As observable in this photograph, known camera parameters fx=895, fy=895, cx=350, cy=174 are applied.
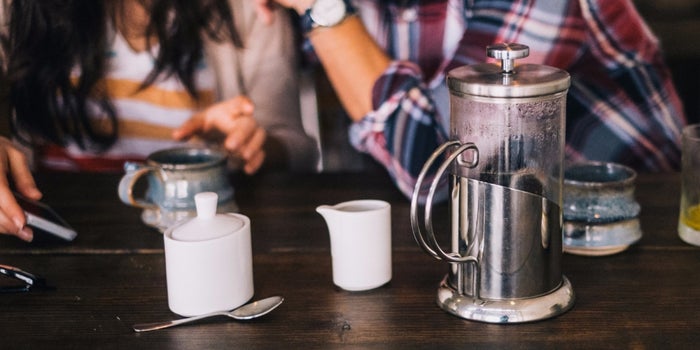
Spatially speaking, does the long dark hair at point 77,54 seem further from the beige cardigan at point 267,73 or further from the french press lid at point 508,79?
the french press lid at point 508,79

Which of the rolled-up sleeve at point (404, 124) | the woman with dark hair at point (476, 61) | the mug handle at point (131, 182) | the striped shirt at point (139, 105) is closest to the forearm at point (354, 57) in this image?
the woman with dark hair at point (476, 61)

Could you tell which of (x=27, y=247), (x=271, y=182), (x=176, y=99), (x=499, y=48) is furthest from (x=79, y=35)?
(x=499, y=48)

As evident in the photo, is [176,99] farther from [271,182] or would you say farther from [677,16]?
[677,16]

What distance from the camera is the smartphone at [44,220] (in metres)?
1.31

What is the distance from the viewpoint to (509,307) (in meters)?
1.01

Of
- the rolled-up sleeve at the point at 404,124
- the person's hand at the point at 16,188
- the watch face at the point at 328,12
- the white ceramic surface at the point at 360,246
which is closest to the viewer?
the white ceramic surface at the point at 360,246

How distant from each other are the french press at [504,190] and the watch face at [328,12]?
2.35ft

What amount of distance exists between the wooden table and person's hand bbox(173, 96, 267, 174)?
299 mm

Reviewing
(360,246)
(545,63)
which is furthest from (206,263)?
(545,63)

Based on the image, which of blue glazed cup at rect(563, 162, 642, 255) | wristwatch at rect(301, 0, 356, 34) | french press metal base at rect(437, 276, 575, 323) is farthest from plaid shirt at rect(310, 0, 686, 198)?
french press metal base at rect(437, 276, 575, 323)

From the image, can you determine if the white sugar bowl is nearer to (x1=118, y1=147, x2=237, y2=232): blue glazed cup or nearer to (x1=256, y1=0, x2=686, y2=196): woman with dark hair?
(x1=118, y1=147, x2=237, y2=232): blue glazed cup

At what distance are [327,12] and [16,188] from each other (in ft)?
2.15

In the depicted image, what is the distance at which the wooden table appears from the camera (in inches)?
38.9

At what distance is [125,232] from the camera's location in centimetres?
137
